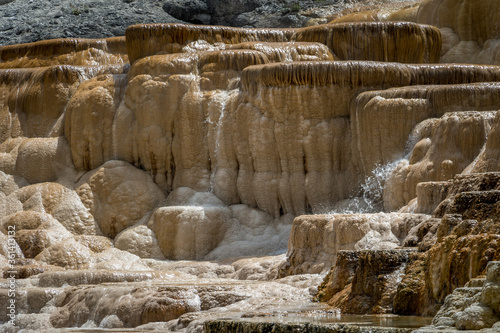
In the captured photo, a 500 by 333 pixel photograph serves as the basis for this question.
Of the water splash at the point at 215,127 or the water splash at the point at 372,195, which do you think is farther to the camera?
the water splash at the point at 215,127

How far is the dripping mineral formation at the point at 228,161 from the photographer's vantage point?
1182 cm

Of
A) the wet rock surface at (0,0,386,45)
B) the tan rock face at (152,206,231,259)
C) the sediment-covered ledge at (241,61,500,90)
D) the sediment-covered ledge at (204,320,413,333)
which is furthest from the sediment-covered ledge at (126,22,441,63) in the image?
the sediment-covered ledge at (204,320,413,333)

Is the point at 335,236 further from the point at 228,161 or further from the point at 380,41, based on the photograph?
the point at 380,41

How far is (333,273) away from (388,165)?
600 centimetres

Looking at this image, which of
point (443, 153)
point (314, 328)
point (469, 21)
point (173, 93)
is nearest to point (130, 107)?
point (173, 93)

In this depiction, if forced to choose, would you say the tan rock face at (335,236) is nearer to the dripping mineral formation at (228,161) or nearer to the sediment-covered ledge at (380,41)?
the dripping mineral formation at (228,161)

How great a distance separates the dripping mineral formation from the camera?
1182 cm

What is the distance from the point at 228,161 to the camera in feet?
58.5

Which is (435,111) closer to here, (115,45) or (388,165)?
(388,165)

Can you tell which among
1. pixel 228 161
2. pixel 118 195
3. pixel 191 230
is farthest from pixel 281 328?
pixel 118 195

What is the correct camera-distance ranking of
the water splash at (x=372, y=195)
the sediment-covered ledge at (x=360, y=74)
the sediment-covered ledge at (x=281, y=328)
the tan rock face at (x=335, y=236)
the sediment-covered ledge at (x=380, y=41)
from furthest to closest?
the sediment-covered ledge at (x=380, y=41) → the sediment-covered ledge at (x=360, y=74) → the water splash at (x=372, y=195) → the tan rock face at (x=335, y=236) → the sediment-covered ledge at (x=281, y=328)

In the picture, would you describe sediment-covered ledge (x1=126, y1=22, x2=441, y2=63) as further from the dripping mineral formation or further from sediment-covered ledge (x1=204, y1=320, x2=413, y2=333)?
sediment-covered ledge (x1=204, y1=320, x2=413, y2=333)

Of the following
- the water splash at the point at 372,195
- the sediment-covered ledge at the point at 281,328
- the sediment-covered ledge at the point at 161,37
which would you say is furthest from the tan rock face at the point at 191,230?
the sediment-covered ledge at the point at 281,328

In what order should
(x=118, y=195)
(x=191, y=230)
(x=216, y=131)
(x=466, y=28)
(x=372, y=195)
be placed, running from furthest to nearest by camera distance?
(x=466, y=28)
(x=118, y=195)
(x=216, y=131)
(x=191, y=230)
(x=372, y=195)
